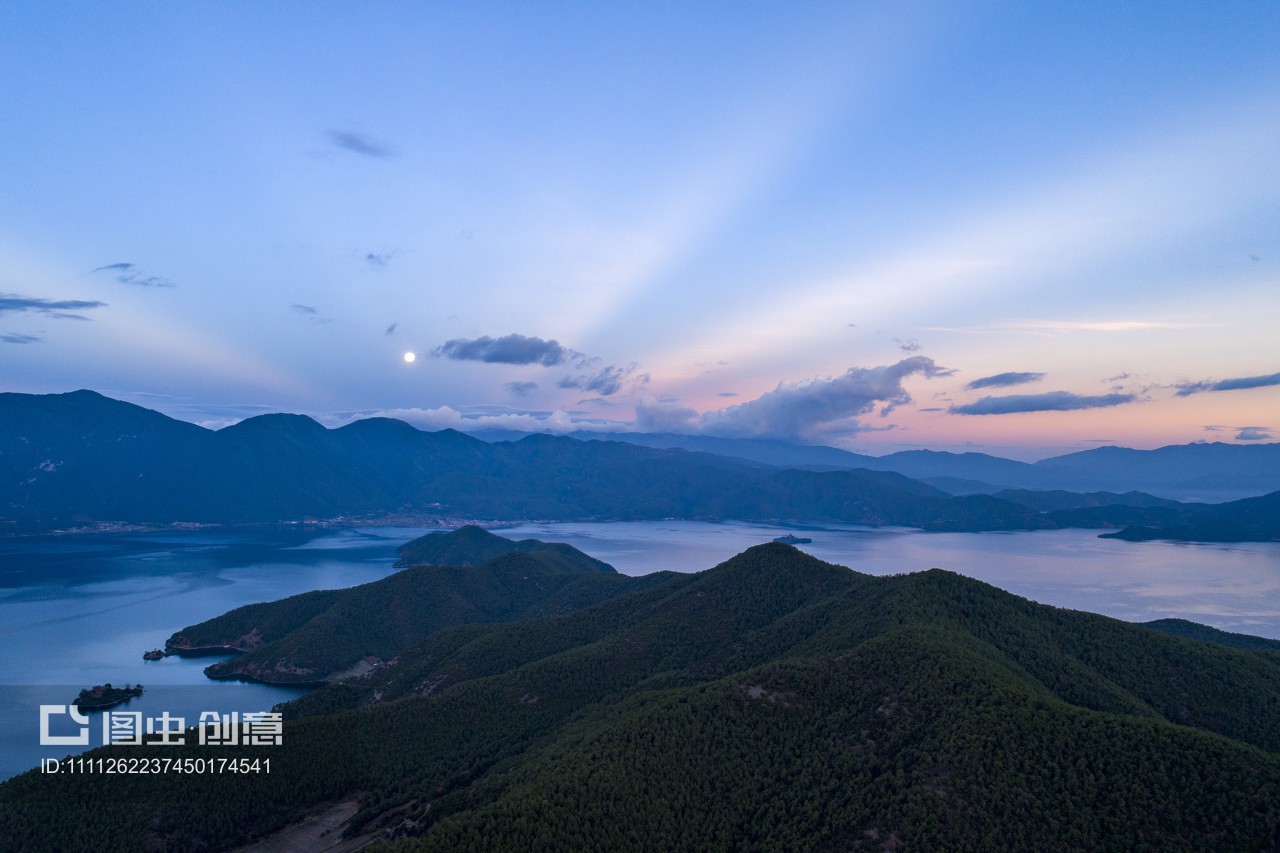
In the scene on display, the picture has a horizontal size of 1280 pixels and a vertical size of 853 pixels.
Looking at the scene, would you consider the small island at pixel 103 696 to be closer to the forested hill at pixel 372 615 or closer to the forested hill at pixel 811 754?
the forested hill at pixel 372 615

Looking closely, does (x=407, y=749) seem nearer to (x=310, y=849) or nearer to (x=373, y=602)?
(x=310, y=849)

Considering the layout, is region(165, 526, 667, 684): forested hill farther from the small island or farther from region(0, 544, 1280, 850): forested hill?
region(0, 544, 1280, 850): forested hill

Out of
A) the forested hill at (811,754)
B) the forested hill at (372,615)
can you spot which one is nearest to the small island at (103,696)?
the forested hill at (372,615)

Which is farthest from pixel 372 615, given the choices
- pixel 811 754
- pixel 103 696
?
pixel 811 754

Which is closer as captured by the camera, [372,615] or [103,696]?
[103,696]

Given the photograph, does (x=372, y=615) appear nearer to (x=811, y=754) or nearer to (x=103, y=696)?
A: (x=103, y=696)

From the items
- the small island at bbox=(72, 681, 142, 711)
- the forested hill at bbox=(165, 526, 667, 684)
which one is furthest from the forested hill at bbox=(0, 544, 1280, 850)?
the forested hill at bbox=(165, 526, 667, 684)
